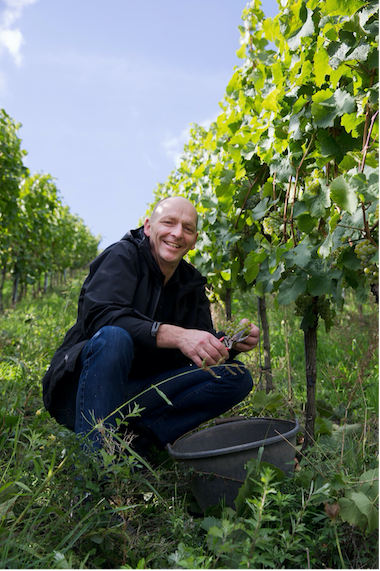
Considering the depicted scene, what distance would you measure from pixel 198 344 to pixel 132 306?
1.70 feet

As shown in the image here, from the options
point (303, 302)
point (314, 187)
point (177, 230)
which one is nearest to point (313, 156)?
point (314, 187)

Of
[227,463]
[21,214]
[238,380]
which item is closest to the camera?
[227,463]

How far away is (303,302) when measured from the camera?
188cm

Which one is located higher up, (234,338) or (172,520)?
(234,338)

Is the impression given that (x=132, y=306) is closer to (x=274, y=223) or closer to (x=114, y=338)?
(x=114, y=338)

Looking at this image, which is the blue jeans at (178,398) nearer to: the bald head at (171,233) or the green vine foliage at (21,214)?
the bald head at (171,233)

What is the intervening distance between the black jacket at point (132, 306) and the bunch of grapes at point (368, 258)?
35.4 inches

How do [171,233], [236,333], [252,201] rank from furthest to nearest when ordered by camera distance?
[252,201] < [171,233] < [236,333]

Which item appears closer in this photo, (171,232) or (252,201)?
(171,232)

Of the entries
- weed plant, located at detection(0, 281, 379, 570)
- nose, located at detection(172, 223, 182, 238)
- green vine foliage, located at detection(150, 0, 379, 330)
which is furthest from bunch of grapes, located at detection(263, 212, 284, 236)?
weed plant, located at detection(0, 281, 379, 570)

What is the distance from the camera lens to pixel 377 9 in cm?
129

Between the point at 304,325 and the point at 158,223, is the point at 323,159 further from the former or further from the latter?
the point at 158,223

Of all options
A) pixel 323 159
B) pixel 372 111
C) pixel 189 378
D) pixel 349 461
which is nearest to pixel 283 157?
pixel 323 159

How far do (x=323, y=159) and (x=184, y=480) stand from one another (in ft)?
4.48
